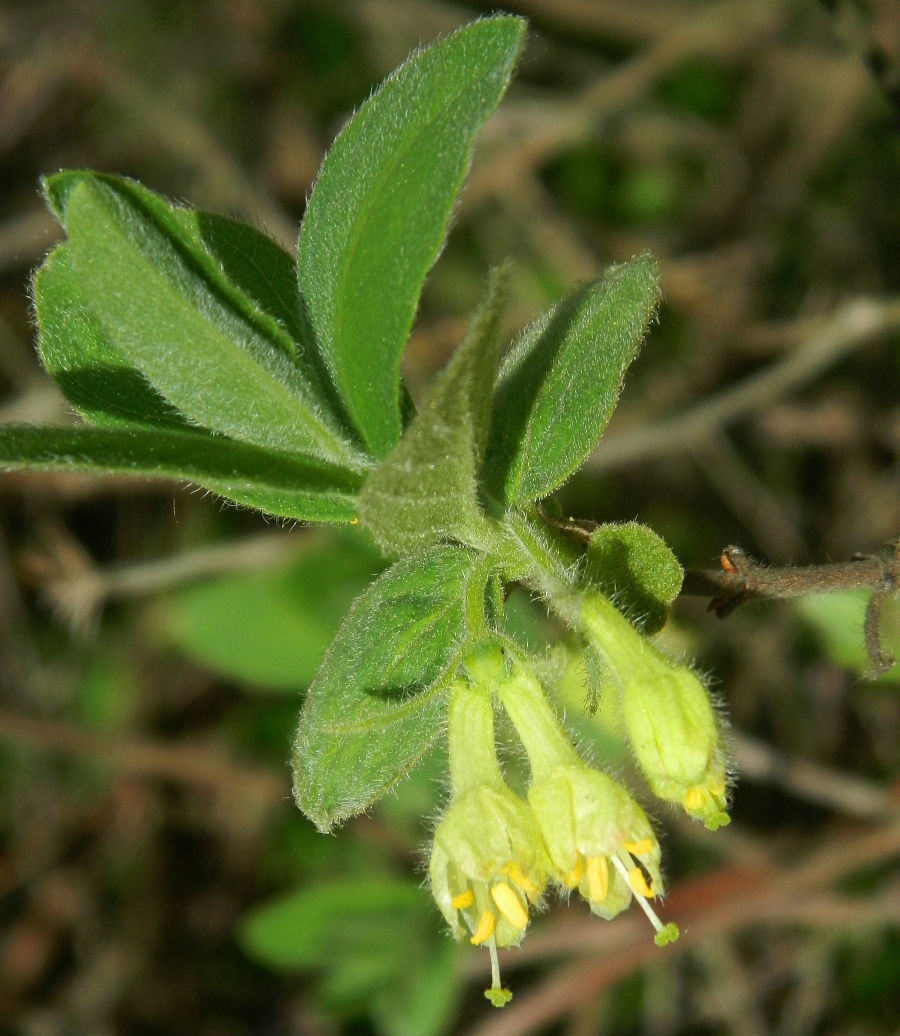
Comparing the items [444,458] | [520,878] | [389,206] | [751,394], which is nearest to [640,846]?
[520,878]

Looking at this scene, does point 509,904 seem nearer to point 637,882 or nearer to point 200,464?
point 637,882

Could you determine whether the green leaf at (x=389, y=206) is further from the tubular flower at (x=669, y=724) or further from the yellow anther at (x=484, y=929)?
the yellow anther at (x=484, y=929)

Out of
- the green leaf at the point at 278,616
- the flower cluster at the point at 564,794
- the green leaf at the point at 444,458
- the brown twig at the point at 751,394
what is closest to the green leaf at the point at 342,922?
the green leaf at the point at 278,616

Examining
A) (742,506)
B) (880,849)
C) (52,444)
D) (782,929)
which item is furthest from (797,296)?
(52,444)

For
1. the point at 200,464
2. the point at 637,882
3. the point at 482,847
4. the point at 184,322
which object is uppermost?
the point at 184,322

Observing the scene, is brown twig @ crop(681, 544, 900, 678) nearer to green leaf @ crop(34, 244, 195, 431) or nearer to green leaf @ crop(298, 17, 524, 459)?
green leaf @ crop(298, 17, 524, 459)

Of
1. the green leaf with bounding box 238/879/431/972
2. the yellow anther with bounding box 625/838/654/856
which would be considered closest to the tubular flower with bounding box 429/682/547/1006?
the yellow anther with bounding box 625/838/654/856
